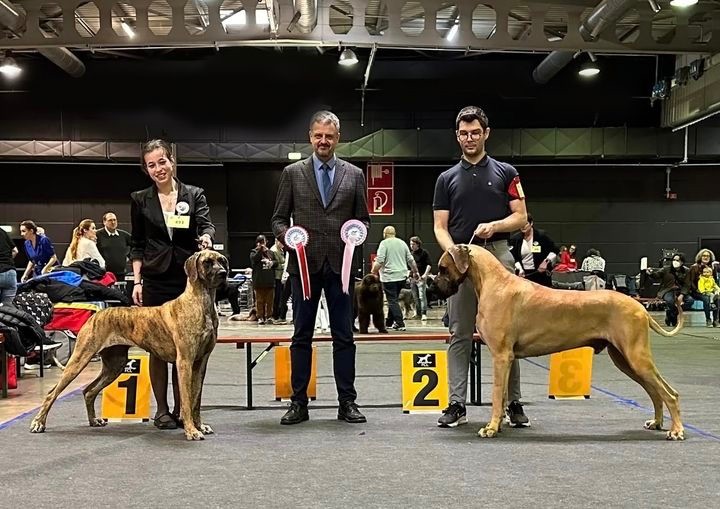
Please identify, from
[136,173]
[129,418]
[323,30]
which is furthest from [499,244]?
[136,173]

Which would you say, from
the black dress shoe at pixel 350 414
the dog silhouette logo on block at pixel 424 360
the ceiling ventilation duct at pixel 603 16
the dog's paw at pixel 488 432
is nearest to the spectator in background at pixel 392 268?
the ceiling ventilation duct at pixel 603 16

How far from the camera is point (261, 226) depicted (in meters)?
15.1

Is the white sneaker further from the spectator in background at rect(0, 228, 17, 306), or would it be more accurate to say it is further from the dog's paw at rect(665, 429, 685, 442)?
the dog's paw at rect(665, 429, 685, 442)

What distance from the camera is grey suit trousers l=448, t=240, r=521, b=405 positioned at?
10.7 ft

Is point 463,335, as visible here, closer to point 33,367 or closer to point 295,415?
point 295,415

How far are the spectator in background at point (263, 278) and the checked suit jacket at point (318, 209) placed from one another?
571cm

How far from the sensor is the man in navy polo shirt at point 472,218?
128 inches

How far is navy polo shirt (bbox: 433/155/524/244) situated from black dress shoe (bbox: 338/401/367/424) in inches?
38.3

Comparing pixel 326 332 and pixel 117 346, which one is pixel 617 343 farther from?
pixel 326 332

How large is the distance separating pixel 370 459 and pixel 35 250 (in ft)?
24.6

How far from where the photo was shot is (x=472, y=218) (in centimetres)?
327

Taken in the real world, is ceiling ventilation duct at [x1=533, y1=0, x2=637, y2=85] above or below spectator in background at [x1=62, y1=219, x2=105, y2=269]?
above

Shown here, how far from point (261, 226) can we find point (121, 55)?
455cm

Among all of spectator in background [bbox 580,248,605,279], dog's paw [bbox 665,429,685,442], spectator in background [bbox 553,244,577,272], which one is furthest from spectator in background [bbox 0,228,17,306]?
spectator in background [bbox 580,248,605,279]
